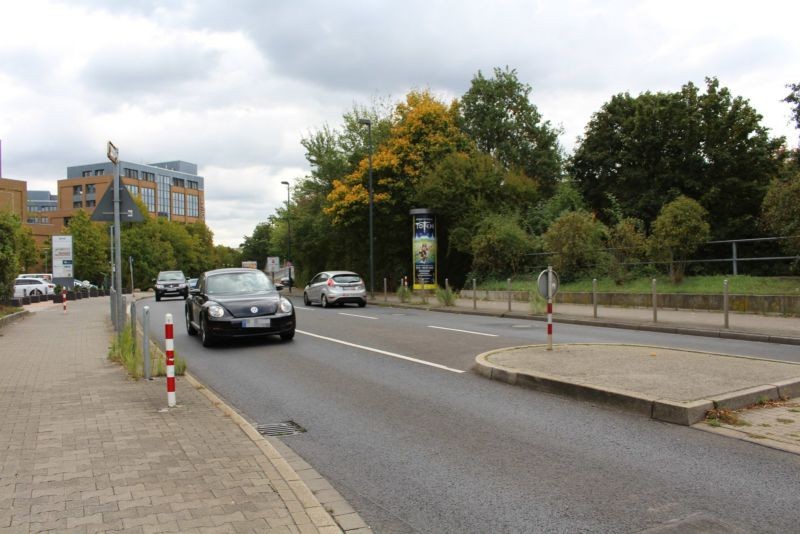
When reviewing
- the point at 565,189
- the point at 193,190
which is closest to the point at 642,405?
the point at 565,189

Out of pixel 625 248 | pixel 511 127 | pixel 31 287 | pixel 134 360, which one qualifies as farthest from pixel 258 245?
pixel 134 360

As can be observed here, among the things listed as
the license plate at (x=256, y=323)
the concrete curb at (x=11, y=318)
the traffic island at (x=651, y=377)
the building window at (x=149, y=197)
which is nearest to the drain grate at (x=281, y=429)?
the traffic island at (x=651, y=377)

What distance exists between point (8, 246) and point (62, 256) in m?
18.9

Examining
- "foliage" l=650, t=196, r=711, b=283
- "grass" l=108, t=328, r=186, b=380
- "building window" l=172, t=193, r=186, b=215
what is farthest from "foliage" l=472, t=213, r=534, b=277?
"building window" l=172, t=193, r=186, b=215

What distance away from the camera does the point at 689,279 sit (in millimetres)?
19469

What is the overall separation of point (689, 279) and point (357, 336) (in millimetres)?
11481

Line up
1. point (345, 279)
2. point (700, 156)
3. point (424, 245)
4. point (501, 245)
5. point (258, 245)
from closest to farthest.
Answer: point (345, 279) → point (501, 245) → point (424, 245) → point (700, 156) → point (258, 245)

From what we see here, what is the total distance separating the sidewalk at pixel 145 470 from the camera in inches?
143

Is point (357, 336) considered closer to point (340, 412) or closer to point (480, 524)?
point (340, 412)

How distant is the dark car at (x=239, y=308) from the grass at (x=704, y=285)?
12.0 meters

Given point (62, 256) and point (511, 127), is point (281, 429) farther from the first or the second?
point (511, 127)

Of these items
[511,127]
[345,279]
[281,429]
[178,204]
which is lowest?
[281,429]

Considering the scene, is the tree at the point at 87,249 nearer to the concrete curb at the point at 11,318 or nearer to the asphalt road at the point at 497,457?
the concrete curb at the point at 11,318

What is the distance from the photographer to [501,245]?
26.5 metres
